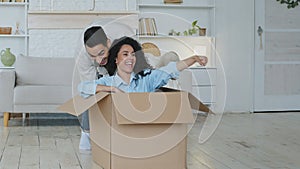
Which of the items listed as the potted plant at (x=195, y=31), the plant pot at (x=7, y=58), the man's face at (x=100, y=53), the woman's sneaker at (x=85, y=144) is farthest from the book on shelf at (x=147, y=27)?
the man's face at (x=100, y=53)

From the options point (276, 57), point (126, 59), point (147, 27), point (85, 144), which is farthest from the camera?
point (276, 57)

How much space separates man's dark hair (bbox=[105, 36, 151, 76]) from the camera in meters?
2.94

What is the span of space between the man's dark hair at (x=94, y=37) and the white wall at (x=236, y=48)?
3.29 metres

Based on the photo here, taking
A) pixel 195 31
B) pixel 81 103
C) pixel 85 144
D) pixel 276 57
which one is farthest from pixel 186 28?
pixel 81 103

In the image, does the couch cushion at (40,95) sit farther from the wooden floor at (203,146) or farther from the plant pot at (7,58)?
the plant pot at (7,58)

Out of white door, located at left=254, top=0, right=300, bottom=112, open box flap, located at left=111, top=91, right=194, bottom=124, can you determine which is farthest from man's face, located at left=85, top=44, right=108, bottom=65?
white door, located at left=254, top=0, right=300, bottom=112

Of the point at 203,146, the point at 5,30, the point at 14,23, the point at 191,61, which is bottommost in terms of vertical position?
the point at 203,146

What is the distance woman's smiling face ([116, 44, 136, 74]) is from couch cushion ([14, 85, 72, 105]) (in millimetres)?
2177

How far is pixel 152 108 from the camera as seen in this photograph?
7.81 feet

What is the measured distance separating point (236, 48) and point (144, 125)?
4.16 meters

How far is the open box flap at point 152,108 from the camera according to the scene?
2373mm

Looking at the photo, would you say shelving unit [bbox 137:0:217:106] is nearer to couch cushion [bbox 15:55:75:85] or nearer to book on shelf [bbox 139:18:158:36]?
book on shelf [bbox 139:18:158:36]

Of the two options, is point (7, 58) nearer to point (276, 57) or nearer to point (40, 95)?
point (40, 95)

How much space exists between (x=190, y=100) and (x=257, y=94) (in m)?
4.17
